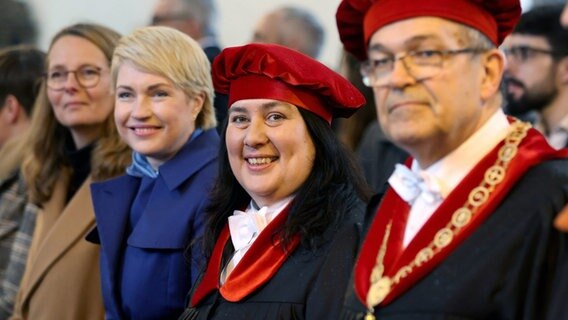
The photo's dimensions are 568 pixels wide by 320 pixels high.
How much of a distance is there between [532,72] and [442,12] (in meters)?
2.71

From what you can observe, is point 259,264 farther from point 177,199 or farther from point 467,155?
point 467,155

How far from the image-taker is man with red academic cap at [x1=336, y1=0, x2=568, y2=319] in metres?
2.92

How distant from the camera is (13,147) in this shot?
6.19 m

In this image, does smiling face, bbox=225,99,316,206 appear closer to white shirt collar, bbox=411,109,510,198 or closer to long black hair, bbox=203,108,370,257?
long black hair, bbox=203,108,370,257

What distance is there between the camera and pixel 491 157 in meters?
3.08

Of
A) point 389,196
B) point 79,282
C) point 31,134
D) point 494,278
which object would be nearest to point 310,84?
point 389,196

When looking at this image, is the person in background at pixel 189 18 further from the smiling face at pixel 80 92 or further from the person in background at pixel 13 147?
the smiling face at pixel 80 92

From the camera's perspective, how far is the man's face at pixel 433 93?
3033mm

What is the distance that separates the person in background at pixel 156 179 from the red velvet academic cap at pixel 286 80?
67cm

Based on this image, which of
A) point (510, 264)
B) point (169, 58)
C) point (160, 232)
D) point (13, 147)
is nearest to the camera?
point (510, 264)

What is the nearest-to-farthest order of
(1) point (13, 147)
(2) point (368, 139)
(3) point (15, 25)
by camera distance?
(2) point (368, 139), (1) point (13, 147), (3) point (15, 25)

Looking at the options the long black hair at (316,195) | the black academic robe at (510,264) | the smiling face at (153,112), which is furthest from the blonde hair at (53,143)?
the black academic robe at (510,264)

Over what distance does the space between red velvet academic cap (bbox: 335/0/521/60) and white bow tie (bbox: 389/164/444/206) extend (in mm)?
350

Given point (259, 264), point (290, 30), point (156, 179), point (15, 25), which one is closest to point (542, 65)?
point (290, 30)
